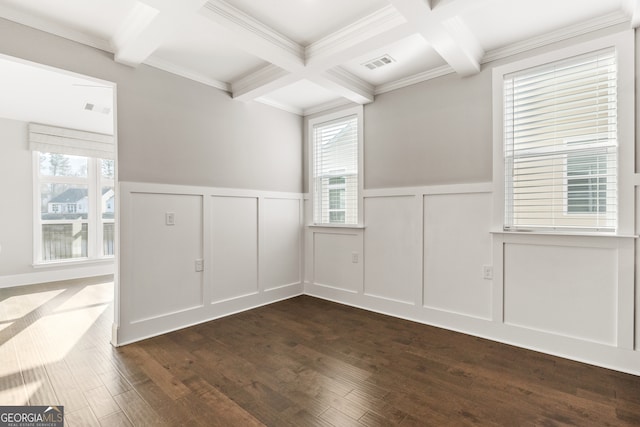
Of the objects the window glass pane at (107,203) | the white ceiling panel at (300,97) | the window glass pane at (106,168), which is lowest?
the window glass pane at (107,203)

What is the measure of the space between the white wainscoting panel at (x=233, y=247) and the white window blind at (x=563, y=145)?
→ 275 centimetres

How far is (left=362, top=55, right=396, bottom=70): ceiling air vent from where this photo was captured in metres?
3.03

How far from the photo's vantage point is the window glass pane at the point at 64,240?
5.51 m

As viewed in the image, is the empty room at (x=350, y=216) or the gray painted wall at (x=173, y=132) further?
the gray painted wall at (x=173, y=132)

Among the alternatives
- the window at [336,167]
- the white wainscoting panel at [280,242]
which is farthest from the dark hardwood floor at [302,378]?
the window at [336,167]

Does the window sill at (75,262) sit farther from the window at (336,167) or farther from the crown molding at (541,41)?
the crown molding at (541,41)

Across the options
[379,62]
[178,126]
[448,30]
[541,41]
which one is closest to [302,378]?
[178,126]

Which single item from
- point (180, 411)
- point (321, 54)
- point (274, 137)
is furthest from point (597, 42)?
point (180, 411)

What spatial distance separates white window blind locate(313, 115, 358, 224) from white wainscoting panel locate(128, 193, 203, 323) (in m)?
1.68

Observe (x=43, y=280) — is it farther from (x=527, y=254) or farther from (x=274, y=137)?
(x=527, y=254)

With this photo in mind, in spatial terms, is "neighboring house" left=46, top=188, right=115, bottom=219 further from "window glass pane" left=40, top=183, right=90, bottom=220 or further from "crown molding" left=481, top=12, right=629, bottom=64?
"crown molding" left=481, top=12, right=629, bottom=64

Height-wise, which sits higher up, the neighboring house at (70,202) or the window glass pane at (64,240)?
the neighboring house at (70,202)

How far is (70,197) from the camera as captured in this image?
5.76 metres

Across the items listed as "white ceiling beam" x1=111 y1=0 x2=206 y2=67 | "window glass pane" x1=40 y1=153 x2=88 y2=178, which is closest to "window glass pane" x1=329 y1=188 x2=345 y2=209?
"white ceiling beam" x1=111 y1=0 x2=206 y2=67
